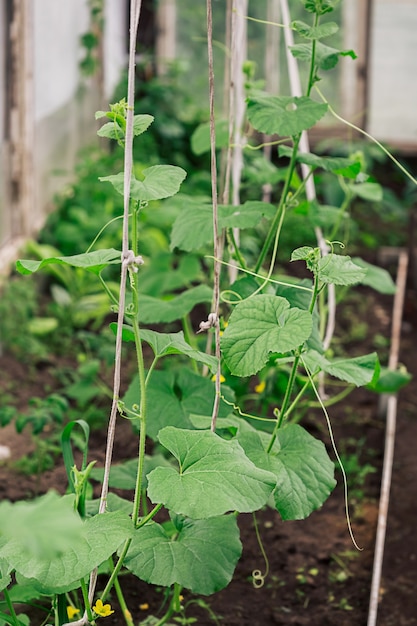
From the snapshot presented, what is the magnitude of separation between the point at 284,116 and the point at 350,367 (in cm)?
54

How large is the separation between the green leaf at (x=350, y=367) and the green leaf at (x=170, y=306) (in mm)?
540

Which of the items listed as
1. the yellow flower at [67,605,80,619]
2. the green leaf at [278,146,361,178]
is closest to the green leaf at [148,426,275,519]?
the yellow flower at [67,605,80,619]

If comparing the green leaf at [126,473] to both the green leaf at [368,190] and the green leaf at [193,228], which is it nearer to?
the green leaf at [193,228]

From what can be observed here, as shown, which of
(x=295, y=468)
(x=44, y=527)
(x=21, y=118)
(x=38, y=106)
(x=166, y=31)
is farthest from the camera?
(x=166, y=31)

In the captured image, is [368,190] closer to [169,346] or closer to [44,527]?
[169,346]

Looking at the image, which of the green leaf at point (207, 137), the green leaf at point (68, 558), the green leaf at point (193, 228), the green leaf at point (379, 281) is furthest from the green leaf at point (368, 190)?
the green leaf at point (68, 558)

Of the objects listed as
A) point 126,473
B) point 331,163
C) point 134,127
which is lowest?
point 126,473

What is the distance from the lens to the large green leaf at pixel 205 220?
2057 millimetres

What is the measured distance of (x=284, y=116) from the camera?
1.89m

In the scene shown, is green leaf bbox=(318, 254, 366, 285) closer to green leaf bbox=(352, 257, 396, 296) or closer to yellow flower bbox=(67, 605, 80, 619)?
yellow flower bbox=(67, 605, 80, 619)

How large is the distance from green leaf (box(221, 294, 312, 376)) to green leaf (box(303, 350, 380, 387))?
0.11m

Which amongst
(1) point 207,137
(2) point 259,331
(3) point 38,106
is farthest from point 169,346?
(3) point 38,106

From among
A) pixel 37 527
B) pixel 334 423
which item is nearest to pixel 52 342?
pixel 334 423

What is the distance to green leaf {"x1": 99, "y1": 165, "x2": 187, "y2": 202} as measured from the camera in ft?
4.99
